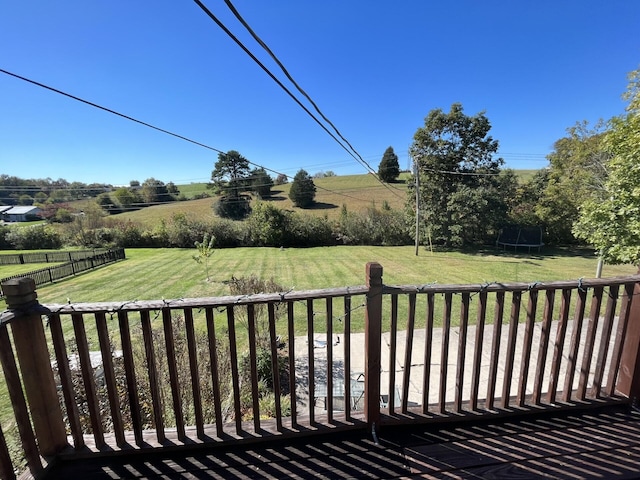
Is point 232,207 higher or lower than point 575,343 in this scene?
higher

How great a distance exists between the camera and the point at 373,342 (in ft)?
5.19

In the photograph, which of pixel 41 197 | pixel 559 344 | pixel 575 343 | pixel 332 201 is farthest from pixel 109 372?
pixel 41 197

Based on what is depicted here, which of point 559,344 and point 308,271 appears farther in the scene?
point 308,271

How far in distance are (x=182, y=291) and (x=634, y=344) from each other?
10891 millimetres

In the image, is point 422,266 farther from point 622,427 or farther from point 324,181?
point 324,181

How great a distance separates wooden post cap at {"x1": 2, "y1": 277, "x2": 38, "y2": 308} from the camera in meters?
1.27

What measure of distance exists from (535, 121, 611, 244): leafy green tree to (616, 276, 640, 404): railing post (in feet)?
60.5

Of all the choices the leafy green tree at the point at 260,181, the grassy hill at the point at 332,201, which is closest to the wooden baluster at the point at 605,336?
the grassy hill at the point at 332,201

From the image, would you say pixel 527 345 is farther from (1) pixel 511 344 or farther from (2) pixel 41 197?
(2) pixel 41 197

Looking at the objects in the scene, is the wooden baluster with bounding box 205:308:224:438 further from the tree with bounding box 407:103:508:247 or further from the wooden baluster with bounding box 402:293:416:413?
the tree with bounding box 407:103:508:247

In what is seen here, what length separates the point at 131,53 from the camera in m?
3.14

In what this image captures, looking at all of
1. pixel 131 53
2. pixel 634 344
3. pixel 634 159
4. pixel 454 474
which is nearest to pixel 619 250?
pixel 634 159

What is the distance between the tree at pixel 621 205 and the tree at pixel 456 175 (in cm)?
982

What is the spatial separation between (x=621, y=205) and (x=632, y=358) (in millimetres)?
6028
